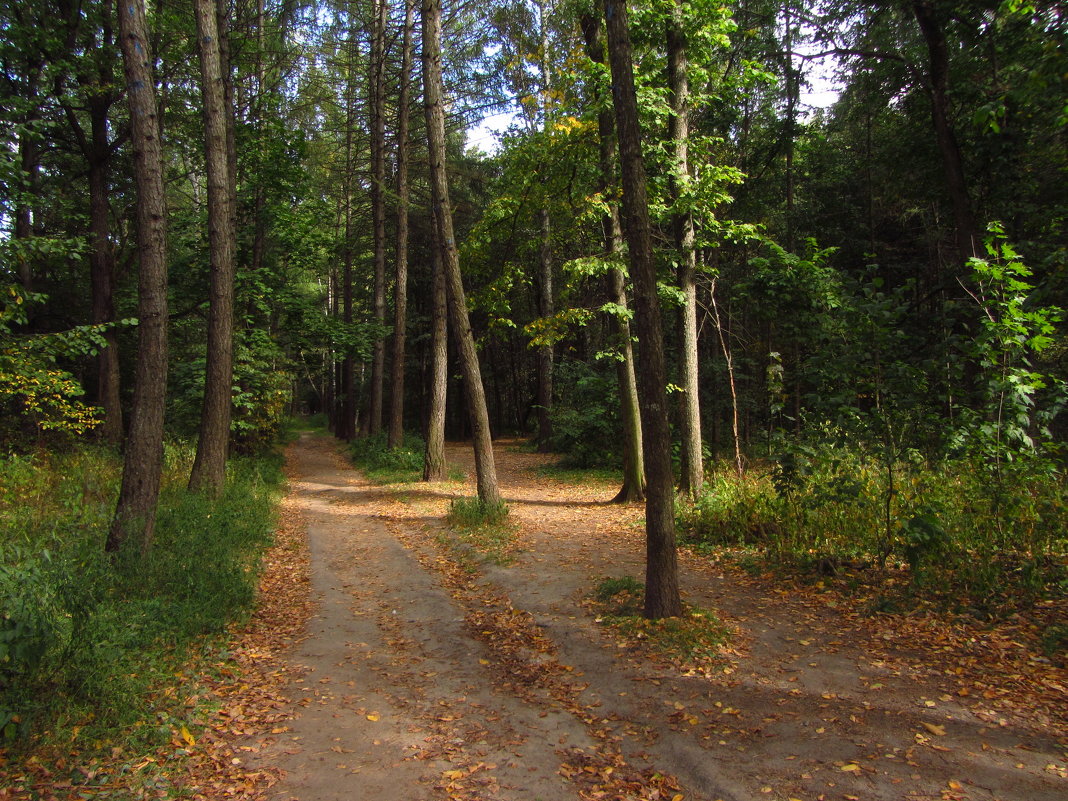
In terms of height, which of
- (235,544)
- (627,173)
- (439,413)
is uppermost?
(627,173)

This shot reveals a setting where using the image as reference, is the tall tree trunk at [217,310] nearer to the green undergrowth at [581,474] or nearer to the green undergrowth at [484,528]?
the green undergrowth at [484,528]

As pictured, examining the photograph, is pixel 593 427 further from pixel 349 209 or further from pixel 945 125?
pixel 349 209

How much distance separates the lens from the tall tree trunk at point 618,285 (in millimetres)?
11188

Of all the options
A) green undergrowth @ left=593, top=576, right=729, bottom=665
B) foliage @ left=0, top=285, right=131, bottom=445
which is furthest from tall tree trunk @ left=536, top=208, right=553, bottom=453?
green undergrowth @ left=593, top=576, right=729, bottom=665

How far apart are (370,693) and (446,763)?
1307 millimetres

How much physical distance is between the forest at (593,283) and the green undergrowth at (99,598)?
50mm

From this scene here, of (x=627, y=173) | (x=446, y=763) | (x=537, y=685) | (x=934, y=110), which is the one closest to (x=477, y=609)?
(x=537, y=685)

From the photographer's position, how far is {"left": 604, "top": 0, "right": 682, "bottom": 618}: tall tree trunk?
5.73 meters

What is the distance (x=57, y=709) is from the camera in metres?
3.88

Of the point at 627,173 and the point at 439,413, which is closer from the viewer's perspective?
the point at 627,173

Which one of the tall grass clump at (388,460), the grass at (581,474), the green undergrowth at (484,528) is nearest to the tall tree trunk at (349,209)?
the tall grass clump at (388,460)

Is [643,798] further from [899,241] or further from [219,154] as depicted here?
[899,241]

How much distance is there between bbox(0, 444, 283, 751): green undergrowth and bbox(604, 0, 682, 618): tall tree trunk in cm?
421

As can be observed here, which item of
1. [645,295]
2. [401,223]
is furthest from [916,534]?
[401,223]
